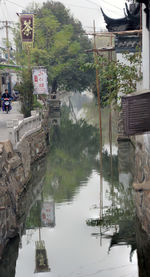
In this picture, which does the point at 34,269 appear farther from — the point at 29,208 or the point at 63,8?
the point at 63,8

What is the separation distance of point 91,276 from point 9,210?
324cm

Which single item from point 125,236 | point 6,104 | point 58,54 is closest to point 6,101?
point 6,104

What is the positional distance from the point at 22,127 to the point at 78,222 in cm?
625

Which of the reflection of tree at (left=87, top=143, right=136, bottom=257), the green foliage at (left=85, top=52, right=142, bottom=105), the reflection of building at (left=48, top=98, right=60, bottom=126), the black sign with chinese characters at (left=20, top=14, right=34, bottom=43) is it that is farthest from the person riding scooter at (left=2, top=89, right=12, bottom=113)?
the reflection of building at (left=48, top=98, right=60, bottom=126)

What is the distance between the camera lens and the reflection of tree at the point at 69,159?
17266 mm

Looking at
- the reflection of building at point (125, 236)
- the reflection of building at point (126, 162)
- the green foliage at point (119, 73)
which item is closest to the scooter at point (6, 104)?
the reflection of building at point (126, 162)

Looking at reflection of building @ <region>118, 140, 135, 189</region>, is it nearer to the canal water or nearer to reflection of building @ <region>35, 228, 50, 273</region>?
the canal water

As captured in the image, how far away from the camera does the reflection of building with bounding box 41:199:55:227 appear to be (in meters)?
13.2

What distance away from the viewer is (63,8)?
51.7 metres

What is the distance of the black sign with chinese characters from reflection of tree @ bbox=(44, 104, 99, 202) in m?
7.13

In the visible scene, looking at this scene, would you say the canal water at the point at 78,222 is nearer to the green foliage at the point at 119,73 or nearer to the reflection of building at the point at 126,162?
the reflection of building at the point at 126,162

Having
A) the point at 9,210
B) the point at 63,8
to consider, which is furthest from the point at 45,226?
the point at 63,8

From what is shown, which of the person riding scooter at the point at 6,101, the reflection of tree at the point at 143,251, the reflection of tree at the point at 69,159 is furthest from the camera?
the person riding scooter at the point at 6,101

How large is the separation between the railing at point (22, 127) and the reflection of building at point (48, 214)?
2415mm
